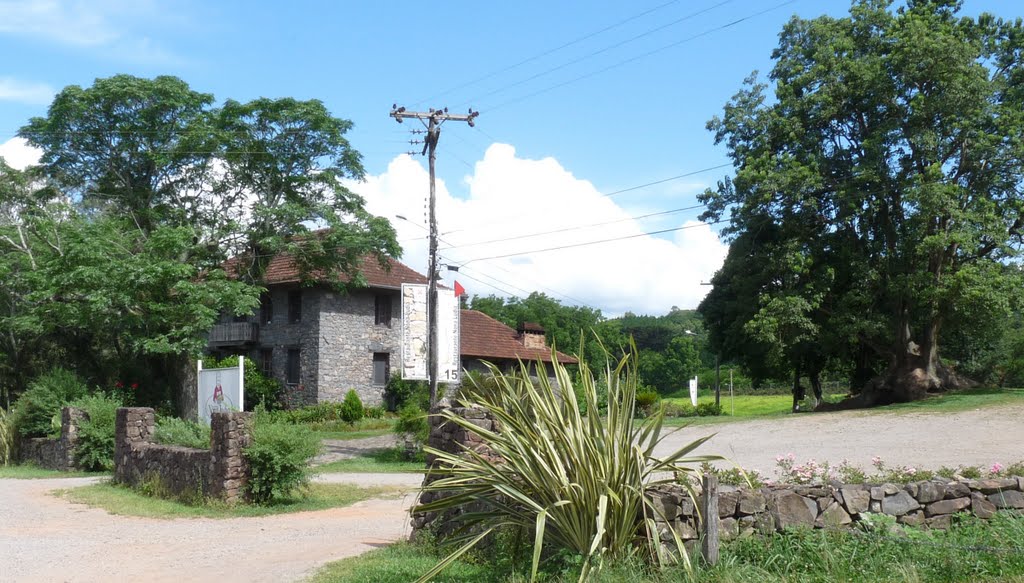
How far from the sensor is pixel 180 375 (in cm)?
3362

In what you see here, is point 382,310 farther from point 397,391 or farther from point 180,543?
point 180,543

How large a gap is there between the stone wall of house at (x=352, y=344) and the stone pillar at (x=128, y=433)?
21147mm

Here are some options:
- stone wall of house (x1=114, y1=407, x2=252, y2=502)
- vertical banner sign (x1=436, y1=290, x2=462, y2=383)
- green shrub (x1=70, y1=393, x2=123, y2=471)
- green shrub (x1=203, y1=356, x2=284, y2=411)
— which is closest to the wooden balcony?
green shrub (x1=203, y1=356, x2=284, y2=411)

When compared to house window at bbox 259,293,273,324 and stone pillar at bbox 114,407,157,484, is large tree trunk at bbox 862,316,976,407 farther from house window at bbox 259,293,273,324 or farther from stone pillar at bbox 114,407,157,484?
house window at bbox 259,293,273,324

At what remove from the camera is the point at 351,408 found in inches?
1427

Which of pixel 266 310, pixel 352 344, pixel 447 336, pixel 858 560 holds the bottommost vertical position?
pixel 858 560

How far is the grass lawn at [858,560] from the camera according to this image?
245 inches

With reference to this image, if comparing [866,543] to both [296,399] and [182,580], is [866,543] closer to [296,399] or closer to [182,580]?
[182,580]

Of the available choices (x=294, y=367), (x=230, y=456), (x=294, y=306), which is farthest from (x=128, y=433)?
(x=294, y=306)

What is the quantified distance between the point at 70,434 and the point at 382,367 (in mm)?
21228

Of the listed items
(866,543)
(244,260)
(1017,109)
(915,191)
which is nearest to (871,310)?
(915,191)

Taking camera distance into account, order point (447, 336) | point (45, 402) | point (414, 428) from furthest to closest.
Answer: point (447, 336)
point (414, 428)
point (45, 402)

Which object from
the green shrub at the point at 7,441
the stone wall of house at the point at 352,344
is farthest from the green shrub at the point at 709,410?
the green shrub at the point at 7,441

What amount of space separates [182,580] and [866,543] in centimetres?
618
